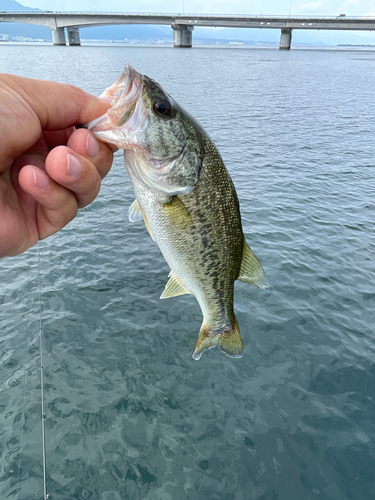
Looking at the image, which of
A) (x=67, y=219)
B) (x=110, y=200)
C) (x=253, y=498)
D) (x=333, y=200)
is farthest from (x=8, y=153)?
(x=333, y=200)

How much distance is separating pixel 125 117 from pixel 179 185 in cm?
72

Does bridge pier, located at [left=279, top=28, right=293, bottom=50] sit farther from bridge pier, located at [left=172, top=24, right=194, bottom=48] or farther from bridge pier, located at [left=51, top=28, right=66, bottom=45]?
bridge pier, located at [left=51, top=28, right=66, bottom=45]

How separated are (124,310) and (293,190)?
9487mm

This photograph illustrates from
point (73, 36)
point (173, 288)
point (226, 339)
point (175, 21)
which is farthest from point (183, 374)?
point (73, 36)

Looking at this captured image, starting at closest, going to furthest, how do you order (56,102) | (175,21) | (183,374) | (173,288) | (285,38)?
(56,102), (173,288), (183,374), (175,21), (285,38)

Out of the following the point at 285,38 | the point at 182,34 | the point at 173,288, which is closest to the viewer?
the point at 173,288

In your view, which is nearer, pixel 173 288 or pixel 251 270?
pixel 251 270

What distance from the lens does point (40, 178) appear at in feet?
8.36

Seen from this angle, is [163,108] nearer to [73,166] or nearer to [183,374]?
[73,166]

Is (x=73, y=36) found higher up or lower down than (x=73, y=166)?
higher up

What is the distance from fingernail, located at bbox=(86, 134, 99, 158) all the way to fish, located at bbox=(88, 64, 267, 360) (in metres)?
0.06

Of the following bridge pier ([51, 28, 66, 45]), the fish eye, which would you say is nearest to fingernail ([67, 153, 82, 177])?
the fish eye

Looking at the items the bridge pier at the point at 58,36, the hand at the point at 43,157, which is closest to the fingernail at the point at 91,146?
the hand at the point at 43,157

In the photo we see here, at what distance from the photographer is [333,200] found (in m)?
13.5
